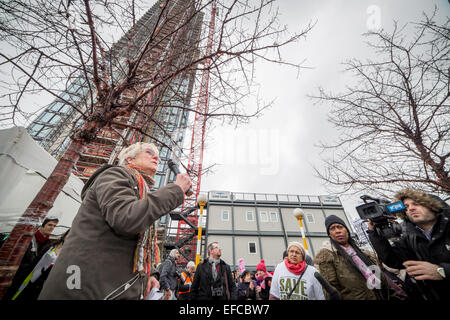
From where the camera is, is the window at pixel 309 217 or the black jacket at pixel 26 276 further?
the window at pixel 309 217

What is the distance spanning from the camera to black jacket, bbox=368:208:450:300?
1734mm

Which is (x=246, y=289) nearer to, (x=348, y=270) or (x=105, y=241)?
(x=348, y=270)

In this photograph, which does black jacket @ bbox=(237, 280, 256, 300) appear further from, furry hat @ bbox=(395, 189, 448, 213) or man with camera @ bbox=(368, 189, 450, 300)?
furry hat @ bbox=(395, 189, 448, 213)

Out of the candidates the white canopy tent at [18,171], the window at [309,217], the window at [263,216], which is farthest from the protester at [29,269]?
the window at [309,217]

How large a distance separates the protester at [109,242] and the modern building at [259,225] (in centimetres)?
1833

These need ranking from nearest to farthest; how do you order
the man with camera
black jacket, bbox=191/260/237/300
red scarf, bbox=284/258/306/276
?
the man with camera, red scarf, bbox=284/258/306/276, black jacket, bbox=191/260/237/300

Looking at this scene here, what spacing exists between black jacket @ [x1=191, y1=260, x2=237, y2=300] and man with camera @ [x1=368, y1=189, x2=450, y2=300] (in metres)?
3.00

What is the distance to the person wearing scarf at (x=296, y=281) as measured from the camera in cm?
248

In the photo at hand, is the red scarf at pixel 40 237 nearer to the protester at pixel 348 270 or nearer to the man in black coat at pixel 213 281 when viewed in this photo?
the man in black coat at pixel 213 281

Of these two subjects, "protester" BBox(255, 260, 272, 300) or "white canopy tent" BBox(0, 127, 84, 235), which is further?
"protester" BBox(255, 260, 272, 300)

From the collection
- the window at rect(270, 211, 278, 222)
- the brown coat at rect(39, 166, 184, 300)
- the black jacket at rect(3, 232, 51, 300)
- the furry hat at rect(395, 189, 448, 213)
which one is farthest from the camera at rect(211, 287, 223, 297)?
the window at rect(270, 211, 278, 222)

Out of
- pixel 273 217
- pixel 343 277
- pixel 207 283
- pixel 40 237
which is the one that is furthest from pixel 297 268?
pixel 273 217
